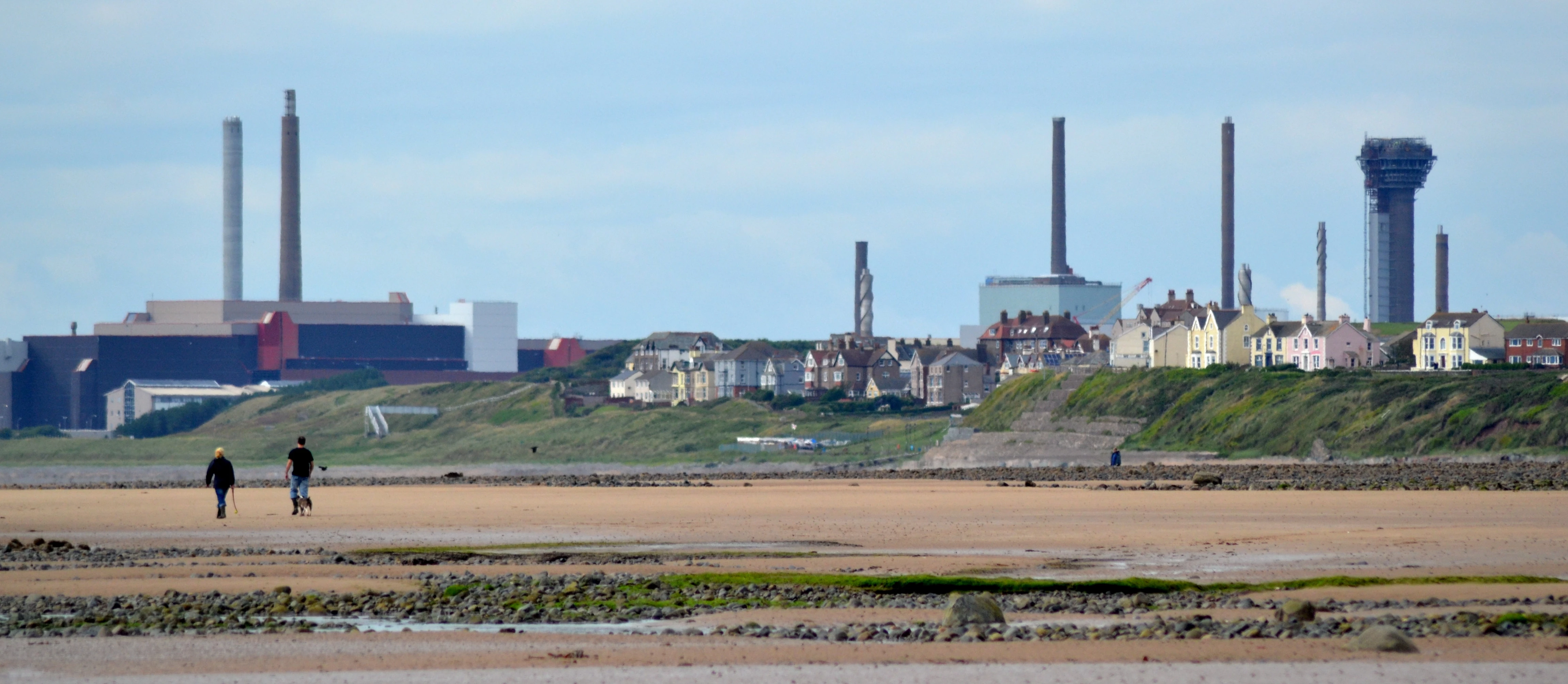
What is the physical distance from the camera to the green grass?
1733 centimetres

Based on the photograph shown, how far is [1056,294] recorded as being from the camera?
16800 centimetres

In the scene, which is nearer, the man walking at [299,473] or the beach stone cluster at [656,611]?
the beach stone cluster at [656,611]

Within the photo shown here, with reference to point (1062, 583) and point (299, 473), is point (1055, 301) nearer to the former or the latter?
point (299, 473)

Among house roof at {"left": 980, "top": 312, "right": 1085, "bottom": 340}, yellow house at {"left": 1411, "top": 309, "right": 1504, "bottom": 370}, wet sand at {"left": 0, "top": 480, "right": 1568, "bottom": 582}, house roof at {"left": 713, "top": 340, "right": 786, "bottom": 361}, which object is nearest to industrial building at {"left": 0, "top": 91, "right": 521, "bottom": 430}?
house roof at {"left": 713, "top": 340, "right": 786, "bottom": 361}

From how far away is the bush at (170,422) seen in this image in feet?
458

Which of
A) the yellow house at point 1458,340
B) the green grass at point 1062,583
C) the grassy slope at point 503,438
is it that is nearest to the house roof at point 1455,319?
the yellow house at point 1458,340

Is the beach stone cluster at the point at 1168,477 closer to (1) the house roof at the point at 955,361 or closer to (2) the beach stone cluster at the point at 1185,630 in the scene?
(2) the beach stone cluster at the point at 1185,630

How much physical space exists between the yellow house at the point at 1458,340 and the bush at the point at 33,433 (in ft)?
335

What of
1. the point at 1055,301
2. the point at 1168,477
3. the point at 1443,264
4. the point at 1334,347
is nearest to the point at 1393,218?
the point at 1443,264

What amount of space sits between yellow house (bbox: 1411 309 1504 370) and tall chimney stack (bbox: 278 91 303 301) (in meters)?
98.0

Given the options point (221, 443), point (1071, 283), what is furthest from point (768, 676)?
point (1071, 283)

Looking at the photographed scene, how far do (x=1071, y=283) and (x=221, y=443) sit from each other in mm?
87155

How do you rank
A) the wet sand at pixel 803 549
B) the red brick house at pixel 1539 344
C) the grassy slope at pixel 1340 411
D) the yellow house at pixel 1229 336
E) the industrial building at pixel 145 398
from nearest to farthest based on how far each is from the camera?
1. the wet sand at pixel 803 549
2. the grassy slope at pixel 1340 411
3. the red brick house at pixel 1539 344
4. the yellow house at pixel 1229 336
5. the industrial building at pixel 145 398

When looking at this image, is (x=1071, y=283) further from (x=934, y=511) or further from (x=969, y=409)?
(x=934, y=511)
